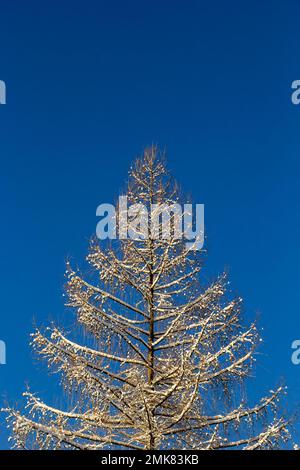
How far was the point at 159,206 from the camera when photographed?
15086 mm

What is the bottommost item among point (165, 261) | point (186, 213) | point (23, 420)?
point (23, 420)

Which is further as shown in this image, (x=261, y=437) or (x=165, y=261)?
(x=165, y=261)

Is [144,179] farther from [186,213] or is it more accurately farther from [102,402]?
[102,402]

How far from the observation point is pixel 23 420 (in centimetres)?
1338

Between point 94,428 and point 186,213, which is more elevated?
point 186,213

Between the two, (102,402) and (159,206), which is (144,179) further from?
(102,402)

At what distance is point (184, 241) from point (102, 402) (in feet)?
10.8
